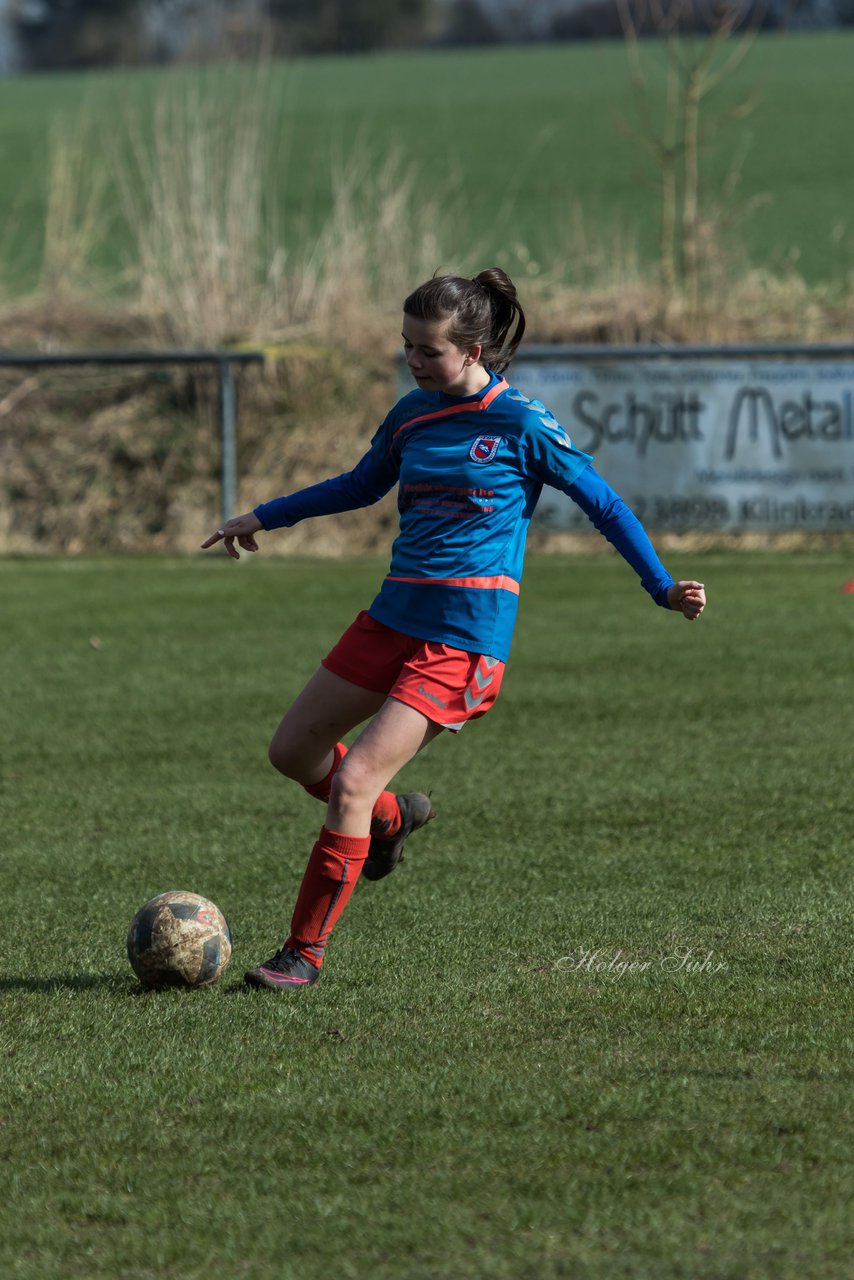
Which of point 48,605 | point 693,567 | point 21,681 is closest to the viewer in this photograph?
point 21,681

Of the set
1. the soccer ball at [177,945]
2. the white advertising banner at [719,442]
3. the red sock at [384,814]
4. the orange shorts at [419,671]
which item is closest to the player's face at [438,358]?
the orange shorts at [419,671]

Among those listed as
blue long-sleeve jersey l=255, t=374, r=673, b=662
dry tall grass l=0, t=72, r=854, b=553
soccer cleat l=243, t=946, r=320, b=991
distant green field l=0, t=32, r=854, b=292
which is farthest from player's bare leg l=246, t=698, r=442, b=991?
distant green field l=0, t=32, r=854, b=292

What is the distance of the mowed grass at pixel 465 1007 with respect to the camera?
3.16 metres

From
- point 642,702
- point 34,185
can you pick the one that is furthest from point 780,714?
point 34,185

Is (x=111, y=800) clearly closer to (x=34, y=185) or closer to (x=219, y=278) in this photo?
(x=219, y=278)

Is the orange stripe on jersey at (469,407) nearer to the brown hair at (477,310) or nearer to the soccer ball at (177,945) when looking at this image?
the brown hair at (477,310)

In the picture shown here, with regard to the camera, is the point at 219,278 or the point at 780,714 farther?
the point at 219,278

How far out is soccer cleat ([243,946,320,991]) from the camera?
4645mm

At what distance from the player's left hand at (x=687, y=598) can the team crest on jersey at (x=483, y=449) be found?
576 mm

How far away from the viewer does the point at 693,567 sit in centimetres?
1443

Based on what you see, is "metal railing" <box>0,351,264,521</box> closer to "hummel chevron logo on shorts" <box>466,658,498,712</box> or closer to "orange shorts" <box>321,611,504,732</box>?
"orange shorts" <box>321,611,504,732</box>

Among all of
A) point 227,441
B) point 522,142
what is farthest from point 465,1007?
point 522,142

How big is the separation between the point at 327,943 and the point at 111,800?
7.23 ft

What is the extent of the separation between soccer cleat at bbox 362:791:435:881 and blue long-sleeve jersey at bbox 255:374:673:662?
78cm
